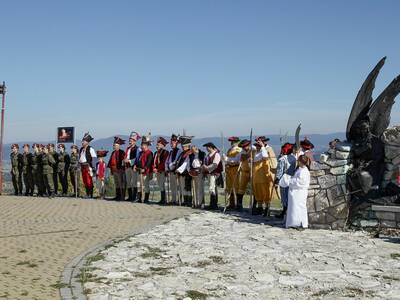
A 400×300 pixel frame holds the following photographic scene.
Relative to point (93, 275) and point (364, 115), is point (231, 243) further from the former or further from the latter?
point (364, 115)

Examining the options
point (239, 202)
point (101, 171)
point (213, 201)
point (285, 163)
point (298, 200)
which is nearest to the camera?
point (298, 200)

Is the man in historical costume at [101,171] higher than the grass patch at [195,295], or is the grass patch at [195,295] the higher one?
the man in historical costume at [101,171]

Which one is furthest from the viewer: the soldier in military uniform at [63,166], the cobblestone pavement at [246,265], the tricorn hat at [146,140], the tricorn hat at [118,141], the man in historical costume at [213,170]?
the soldier in military uniform at [63,166]

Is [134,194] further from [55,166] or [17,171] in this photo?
[17,171]

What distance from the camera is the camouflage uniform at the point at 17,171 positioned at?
19.4m

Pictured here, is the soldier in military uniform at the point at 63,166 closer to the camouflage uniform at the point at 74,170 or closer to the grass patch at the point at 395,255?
the camouflage uniform at the point at 74,170

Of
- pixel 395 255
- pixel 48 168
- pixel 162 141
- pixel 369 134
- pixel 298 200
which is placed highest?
pixel 369 134

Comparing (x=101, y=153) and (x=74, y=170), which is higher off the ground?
(x=101, y=153)

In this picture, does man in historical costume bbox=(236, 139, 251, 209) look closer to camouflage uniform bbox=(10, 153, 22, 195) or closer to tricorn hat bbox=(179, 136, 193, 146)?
tricorn hat bbox=(179, 136, 193, 146)

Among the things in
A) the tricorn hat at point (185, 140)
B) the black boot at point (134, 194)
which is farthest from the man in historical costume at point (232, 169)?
the black boot at point (134, 194)

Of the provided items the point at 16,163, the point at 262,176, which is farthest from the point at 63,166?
the point at 262,176

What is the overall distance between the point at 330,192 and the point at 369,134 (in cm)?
150

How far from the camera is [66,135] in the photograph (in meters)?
19.5

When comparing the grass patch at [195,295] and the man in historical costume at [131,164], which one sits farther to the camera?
the man in historical costume at [131,164]
